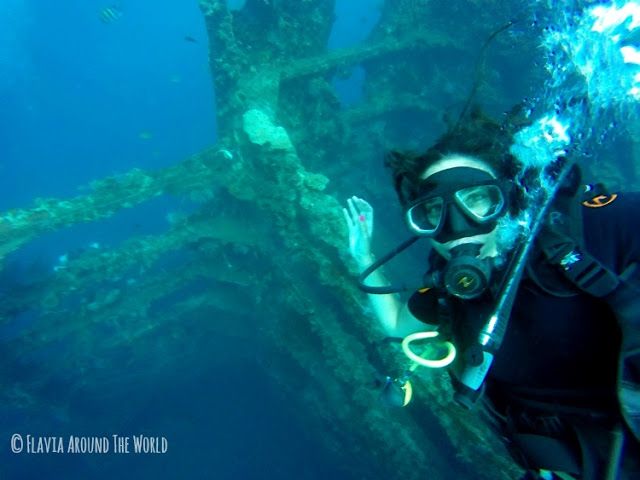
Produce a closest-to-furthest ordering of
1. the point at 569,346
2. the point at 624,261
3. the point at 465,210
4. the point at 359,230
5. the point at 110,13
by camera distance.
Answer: the point at 624,261
the point at 569,346
the point at 465,210
the point at 359,230
the point at 110,13

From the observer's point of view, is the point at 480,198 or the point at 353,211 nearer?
the point at 480,198

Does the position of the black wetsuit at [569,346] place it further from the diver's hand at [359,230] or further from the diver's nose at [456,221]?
the diver's hand at [359,230]

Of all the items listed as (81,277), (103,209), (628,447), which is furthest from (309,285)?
(628,447)

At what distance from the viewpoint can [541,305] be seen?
5.84 ft

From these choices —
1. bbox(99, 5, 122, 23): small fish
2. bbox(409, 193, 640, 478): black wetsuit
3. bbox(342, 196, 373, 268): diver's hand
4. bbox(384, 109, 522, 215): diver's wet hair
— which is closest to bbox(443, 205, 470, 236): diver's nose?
bbox(384, 109, 522, 215): diver's wet hair

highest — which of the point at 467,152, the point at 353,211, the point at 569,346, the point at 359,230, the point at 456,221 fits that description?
the point at 353,211

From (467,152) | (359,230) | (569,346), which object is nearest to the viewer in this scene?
(569,346)

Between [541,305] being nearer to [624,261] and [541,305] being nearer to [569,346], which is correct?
[569,346]

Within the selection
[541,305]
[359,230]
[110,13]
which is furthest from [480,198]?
[110,13]

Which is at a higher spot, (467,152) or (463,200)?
(467,152)

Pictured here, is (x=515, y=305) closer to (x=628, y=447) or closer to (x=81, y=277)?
(x=628, y=447)

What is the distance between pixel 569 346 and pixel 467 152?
1.11 m

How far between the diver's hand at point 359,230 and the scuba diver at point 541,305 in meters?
0.93

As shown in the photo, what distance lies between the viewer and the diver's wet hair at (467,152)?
2.25 meters
